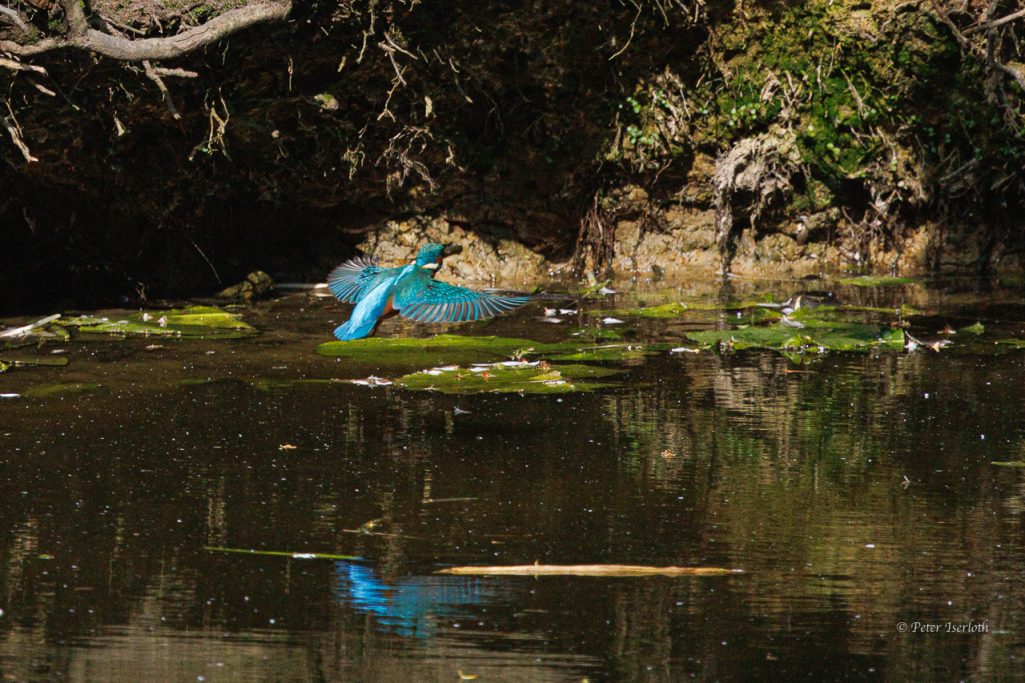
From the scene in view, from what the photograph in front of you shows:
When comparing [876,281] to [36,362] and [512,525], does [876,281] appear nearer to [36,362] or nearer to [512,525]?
[36,362]

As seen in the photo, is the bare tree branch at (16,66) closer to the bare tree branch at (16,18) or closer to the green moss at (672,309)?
the bare tree branch at (16,18)

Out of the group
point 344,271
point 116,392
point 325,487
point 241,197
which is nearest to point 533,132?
point 241,197

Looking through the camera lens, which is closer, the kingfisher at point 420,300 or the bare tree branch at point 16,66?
the kingfisher at point 420,300

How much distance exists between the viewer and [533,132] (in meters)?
10.4

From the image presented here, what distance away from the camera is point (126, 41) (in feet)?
24.7

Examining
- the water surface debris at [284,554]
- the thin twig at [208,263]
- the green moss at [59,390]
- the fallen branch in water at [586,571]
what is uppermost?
the thin twig at [208,263]

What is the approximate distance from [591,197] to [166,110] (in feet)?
11.3

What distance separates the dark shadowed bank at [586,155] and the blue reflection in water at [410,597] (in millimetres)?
6052

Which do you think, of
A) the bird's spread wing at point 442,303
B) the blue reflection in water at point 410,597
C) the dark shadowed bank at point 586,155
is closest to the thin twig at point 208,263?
the dark shadowed bank at point 586,155

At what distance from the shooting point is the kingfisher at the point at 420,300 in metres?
6.37

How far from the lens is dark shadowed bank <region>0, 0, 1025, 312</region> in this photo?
9.36 meters

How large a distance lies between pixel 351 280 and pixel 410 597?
393 cm

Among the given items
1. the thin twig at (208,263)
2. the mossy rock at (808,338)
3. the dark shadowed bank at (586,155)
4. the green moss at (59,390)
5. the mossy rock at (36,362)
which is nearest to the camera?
the green moss at (59,390)

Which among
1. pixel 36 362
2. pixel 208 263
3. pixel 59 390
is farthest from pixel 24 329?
pixel 208 263
